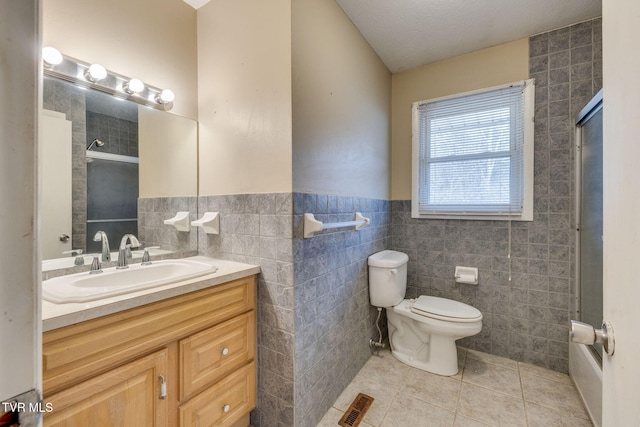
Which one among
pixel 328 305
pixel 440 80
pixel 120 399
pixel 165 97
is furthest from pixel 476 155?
pixel 120 399

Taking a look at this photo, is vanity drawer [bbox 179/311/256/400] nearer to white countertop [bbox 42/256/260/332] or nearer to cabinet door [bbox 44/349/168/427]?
cabinet door [bbox 44/349/168/427]

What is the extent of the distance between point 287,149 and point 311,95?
362mm

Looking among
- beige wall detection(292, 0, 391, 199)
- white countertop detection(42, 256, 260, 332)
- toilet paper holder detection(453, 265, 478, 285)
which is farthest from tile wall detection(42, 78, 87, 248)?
toilet paper holder detection(453, 265, 478, 285)

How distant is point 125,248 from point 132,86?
0.87 m

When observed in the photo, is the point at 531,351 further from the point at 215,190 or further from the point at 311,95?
the point at 215,190

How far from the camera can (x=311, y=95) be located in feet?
4.83

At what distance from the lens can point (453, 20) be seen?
184cm

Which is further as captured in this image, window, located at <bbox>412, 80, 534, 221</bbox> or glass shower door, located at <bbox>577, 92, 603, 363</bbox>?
window, located at <bbox>412, 80, 534, 221</bbox>

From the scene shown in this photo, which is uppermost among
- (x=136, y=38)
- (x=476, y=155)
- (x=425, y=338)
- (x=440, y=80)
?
(x=440, y=80)

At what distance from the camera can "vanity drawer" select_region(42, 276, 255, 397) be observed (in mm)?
805

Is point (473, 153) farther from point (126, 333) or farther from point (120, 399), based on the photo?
point (120, 399)

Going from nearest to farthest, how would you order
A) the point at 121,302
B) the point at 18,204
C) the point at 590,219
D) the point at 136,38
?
the point at 18,204 < the point at 121,302 < the point at 136,38 < the point at 590,219

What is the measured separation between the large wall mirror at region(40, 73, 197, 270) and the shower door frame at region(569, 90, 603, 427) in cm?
240

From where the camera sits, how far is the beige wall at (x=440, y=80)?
6.79 feet
